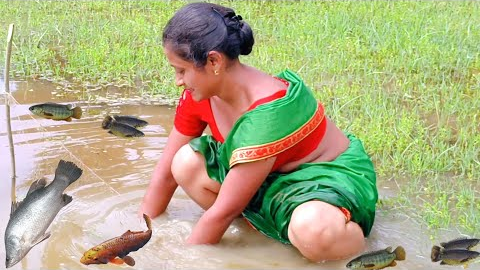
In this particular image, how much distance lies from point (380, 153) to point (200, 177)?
4.59 feet

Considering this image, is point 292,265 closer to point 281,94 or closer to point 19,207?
point 281,94

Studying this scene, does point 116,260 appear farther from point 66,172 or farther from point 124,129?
point 124,129

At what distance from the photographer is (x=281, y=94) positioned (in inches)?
130

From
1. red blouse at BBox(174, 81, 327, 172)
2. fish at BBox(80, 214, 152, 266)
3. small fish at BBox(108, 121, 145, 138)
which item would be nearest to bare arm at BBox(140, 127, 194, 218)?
red blouse at BBox(174, 81, 327, 172)

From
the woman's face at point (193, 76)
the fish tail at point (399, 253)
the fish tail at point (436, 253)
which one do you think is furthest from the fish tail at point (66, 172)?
the fish tail at point (436, 253)

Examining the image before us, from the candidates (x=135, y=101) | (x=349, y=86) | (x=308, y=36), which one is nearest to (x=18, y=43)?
(x=135, y=101)

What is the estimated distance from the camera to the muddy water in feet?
11.3

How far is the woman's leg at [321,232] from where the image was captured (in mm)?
3184

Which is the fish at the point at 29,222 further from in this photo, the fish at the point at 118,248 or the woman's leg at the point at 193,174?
the woman's leg at the point at 193,174

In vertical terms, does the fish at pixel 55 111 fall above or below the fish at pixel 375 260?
above

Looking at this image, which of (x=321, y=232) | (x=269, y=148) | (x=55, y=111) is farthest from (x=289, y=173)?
(x=55, y=111)

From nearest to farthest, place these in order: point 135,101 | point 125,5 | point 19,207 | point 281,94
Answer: point 19,207, point 281,94, point 135,101, point 125,5

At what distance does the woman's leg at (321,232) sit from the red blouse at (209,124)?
27 centimetres

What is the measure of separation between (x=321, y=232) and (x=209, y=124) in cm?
80
